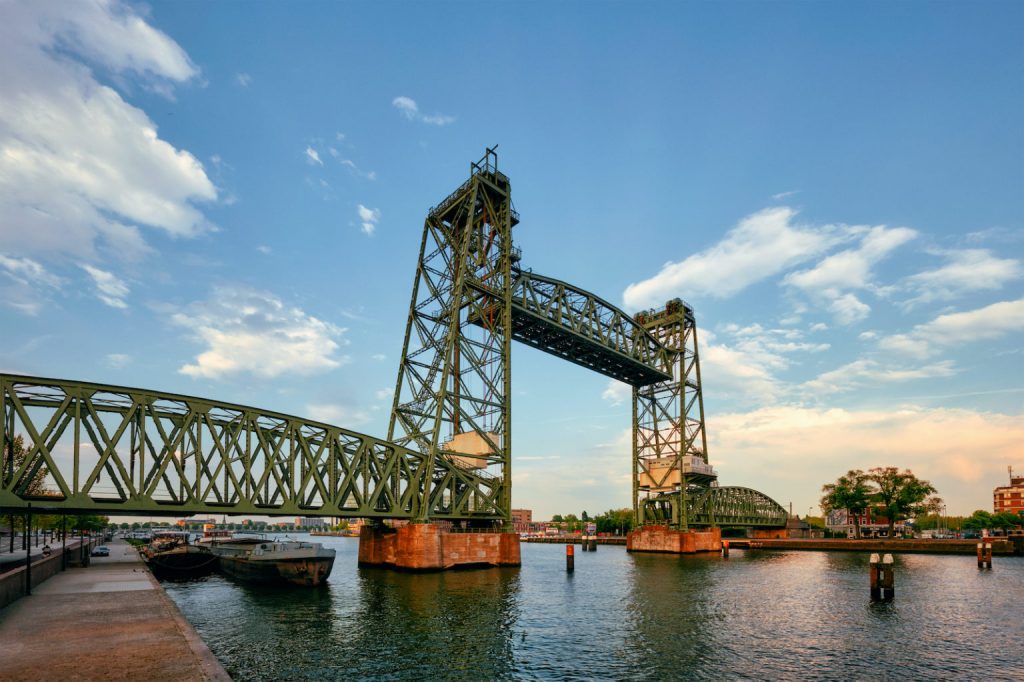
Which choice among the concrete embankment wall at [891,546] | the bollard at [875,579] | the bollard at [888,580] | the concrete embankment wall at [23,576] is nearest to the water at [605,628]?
the bollard at [875,579]

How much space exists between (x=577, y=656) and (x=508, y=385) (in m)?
38.2

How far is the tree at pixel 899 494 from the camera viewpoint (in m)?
97.5

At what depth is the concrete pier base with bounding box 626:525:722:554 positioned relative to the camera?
85550 millimetres

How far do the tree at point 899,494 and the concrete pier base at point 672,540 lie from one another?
2938 cm

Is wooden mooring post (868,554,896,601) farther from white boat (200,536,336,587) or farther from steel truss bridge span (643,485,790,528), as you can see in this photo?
steel truss bridge span (643,485,790,528)

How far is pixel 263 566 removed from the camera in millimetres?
44156

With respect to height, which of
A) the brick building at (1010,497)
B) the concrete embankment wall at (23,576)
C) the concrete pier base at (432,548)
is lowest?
the brick building at (1010,497)

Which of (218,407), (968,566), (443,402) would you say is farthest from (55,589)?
(968,566)

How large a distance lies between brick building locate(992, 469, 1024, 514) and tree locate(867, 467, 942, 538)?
11150 cm

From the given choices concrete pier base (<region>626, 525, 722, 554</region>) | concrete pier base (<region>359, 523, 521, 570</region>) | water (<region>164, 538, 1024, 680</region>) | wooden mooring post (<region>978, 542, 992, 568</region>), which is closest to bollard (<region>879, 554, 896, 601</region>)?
water (<region>164, 538, 1024, 680</region>)

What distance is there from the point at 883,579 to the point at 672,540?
48.9m

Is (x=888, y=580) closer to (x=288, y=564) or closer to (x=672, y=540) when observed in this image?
(x=288, y=564)

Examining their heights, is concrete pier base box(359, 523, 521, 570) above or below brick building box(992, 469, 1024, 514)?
above

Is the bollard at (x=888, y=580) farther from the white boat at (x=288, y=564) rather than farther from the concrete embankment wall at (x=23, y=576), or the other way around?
the concrete embankment wall at (x=23, y=576)
